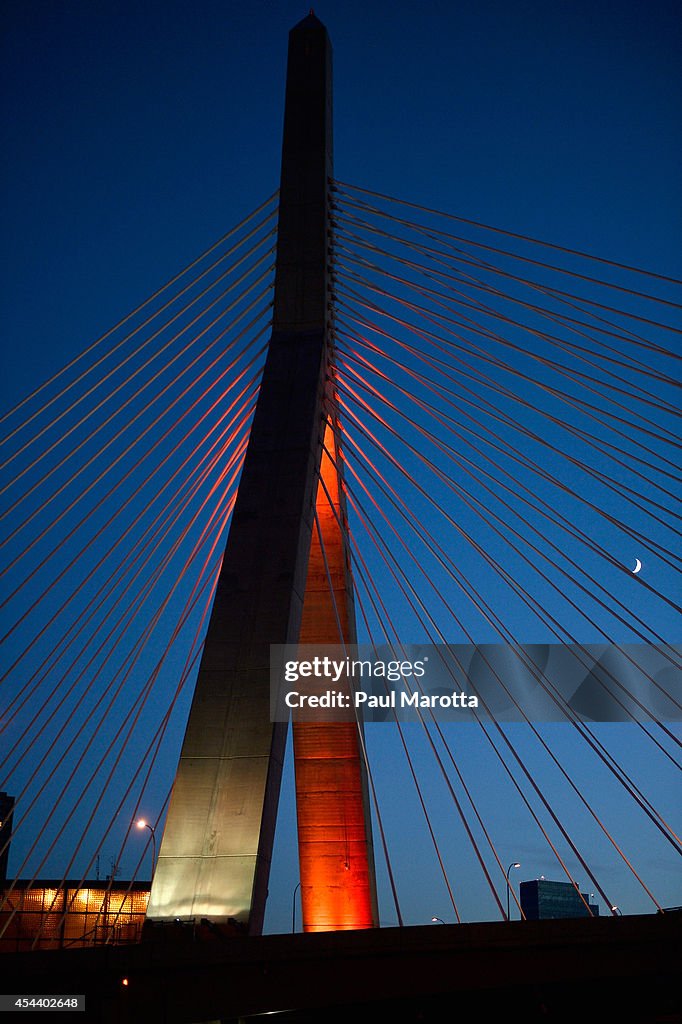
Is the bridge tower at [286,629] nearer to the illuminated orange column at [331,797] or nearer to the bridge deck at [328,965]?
the illuminated orange column at [331,797]

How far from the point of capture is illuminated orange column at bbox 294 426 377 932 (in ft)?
70.3

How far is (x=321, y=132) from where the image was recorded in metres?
21.8

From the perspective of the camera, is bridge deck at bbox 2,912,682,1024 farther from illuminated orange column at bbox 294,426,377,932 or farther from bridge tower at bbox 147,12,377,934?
illuminated orange column at bbox 294,426,377,932

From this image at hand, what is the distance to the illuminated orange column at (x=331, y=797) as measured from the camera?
21.4 metres

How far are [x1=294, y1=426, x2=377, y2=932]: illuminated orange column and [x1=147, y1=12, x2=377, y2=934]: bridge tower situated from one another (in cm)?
3

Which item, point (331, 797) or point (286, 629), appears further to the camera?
point (331, 797)

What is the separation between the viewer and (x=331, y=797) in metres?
22.2

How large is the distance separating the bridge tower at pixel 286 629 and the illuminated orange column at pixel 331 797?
3 centimetres

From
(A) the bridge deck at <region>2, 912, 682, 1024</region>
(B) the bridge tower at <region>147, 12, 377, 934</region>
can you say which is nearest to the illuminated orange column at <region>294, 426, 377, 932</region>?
(B) the bridge tower at <region>147, 12, 377, 934</region>

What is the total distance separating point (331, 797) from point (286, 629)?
6811mm

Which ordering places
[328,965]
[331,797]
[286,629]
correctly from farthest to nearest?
[331,797] → [286,629] → [328,965]

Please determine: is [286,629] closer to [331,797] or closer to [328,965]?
[328,965]

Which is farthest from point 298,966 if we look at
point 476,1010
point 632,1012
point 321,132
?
point 321,132

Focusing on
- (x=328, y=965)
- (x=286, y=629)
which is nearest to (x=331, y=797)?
(x=286, y=629)
